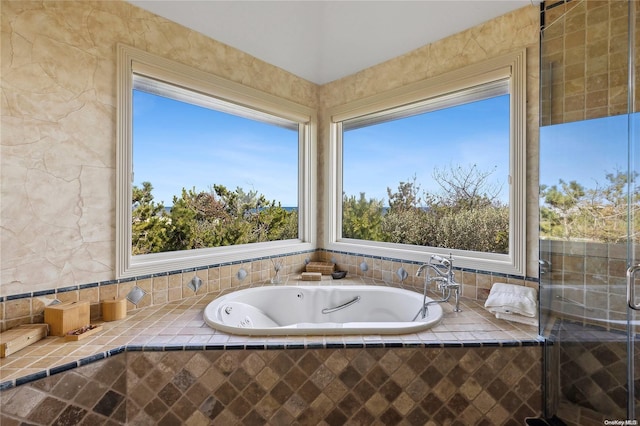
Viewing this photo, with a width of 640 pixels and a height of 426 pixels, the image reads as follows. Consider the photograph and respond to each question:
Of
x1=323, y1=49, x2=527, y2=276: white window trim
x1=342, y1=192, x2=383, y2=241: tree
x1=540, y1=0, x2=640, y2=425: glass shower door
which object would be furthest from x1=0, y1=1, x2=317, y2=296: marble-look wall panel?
x1=540, y1=0, x2=640, y2=425: glass shower door

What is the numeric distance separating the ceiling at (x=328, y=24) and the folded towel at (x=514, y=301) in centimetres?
183

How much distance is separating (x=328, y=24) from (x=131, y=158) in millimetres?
1898

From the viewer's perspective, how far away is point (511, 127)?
79.7 inches

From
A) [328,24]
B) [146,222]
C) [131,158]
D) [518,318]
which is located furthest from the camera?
[328,24]

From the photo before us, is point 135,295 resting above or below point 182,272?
below

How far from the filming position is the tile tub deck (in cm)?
129

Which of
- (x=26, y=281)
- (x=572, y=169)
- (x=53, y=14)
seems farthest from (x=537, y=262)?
(x=53, y=14)

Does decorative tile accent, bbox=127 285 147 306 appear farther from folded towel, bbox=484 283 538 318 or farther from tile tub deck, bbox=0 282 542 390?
folded towel, bbox=484 283 538 318

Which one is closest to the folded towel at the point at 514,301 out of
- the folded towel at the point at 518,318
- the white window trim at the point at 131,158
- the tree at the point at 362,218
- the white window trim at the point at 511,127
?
the folded towel at the point at 518,318

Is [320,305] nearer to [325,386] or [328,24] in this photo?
[325,386]

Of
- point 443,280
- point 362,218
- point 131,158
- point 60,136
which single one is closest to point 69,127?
point 60,136

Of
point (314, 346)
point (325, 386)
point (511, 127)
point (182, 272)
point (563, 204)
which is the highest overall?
point (511, 127)

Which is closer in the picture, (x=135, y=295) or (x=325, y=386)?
(x=325, y=386)

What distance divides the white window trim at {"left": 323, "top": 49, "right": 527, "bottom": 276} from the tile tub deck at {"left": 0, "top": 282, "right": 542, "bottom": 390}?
488 mm
